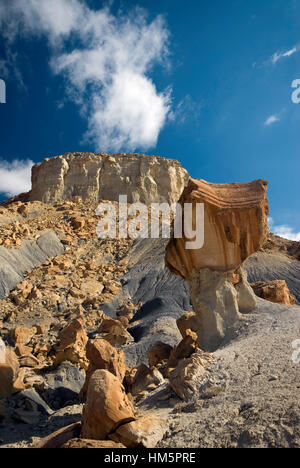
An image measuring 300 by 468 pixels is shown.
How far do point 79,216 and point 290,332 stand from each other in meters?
33.8

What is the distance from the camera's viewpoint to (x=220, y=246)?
30.7 feet

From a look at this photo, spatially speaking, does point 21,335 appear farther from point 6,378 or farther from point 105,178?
point 105,178

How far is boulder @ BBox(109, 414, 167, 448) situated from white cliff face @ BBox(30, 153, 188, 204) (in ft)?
141

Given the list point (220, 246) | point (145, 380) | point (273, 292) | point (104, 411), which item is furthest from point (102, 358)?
point (273, 292)

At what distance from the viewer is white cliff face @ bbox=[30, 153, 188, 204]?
158ft

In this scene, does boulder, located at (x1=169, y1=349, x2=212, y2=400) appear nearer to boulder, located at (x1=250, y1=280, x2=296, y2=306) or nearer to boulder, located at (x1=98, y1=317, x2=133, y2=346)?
boulder, located at (x1=250, y1=280, x2=296, y2=306)

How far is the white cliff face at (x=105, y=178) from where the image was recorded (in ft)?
158

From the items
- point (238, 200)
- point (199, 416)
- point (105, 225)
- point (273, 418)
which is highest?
point (105, 225)

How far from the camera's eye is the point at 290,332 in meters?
7.45

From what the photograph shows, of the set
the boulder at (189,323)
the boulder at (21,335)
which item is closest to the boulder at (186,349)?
the boulder at (189,323)

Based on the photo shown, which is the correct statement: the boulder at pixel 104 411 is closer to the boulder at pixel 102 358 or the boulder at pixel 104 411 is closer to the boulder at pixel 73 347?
the boulder at pixel 102 358

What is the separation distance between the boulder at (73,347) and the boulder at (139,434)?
667 cm

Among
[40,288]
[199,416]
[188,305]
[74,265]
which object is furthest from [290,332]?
[74,265]
